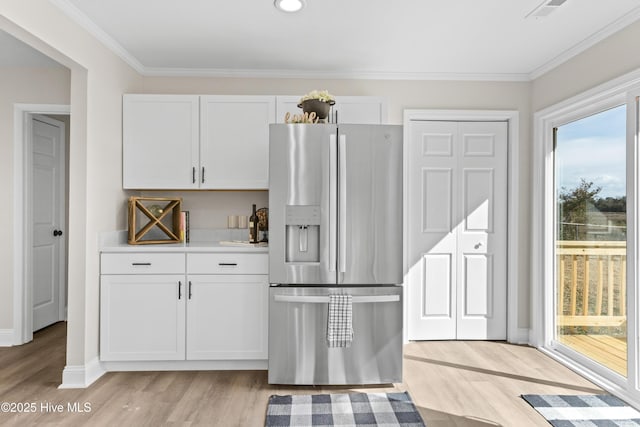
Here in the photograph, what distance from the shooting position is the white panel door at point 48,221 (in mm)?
4176

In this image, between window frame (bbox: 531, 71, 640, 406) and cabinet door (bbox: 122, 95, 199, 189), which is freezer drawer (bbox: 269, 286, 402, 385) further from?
window frame (bbox: 531, 71, 640, 406)

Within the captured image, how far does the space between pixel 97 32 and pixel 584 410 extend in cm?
398

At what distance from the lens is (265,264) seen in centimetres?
321

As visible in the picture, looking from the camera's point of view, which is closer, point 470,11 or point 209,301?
point 470,11

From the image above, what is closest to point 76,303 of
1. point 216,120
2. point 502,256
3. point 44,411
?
point 44,411

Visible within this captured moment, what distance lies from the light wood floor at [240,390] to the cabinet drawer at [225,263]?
76cm

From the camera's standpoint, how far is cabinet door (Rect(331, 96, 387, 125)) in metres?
3.56

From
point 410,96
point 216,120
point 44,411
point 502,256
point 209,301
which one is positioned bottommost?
point 44,411

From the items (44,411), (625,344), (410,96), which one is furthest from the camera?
(410,96)

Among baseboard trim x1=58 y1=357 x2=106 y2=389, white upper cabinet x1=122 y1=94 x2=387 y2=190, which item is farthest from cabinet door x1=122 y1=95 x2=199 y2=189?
baseboard trim x1=58 y1=357 x2=106 y2=389

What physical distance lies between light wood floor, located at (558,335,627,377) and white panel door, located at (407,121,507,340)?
0.69 meters

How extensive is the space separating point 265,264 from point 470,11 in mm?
2169

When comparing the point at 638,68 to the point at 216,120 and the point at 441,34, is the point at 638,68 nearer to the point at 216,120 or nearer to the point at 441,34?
the point at 441,34

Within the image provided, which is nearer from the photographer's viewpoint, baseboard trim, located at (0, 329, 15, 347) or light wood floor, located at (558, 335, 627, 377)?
light wood floor, located at (558, 335, 627, 377)
